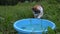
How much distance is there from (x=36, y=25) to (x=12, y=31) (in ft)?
1.52

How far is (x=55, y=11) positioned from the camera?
14.4 feet

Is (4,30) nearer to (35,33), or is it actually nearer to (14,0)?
(35,33)

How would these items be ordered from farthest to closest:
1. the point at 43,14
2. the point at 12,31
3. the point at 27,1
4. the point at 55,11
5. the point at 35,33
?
the point at 27,1 → the point at 55,11 → the point at 43,14 → the point at 12,31 → the point at 35,33

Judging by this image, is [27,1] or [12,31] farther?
[27,1]

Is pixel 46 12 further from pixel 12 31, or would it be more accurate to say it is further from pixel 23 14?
pixel 12 31

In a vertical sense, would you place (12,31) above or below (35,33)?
below

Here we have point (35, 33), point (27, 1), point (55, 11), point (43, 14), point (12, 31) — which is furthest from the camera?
point (27, 1)

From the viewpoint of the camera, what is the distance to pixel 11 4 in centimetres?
576

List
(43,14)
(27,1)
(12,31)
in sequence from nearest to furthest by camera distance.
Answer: (12,31)
(43,14)
(27,1)

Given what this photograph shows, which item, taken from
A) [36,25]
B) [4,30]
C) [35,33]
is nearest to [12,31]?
[4,30]

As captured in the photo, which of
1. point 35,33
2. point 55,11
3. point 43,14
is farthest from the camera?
point 55,11

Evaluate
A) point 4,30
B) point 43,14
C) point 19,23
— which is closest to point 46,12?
point 43,14

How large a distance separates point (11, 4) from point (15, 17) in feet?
5.68

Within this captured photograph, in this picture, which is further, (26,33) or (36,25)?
(36,25)
